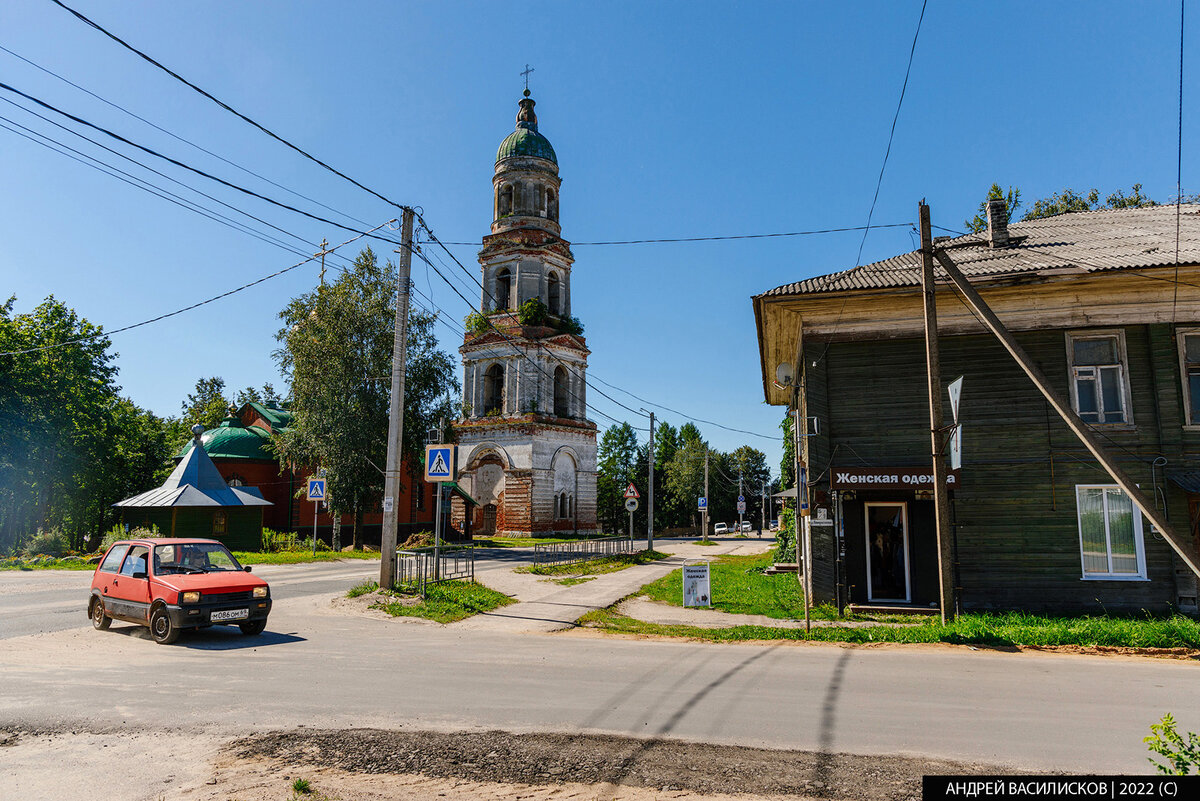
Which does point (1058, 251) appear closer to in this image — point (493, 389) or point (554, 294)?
point (554, 294)

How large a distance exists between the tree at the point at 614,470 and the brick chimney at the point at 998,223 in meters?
62.5

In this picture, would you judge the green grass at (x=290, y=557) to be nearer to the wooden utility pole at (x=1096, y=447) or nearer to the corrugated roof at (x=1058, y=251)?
the corrugated roof at (x=1058, y=251)

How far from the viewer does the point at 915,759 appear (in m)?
5.48

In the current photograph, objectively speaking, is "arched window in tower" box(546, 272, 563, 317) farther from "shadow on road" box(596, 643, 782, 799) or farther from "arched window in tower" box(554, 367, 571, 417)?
"shadow on road" box(596, 643, 782, 799)

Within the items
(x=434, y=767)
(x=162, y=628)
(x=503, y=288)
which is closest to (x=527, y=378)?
(x=503, y=288)

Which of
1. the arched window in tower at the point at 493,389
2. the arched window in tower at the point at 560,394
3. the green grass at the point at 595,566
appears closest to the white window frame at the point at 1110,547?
the green grass at the point at 595,566

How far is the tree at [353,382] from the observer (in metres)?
32.9

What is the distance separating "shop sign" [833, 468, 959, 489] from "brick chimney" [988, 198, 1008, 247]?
21.1 ft

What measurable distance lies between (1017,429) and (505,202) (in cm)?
3810

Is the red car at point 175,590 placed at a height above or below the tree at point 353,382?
below

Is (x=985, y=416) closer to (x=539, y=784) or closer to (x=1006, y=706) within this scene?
(x=1006, y=706)

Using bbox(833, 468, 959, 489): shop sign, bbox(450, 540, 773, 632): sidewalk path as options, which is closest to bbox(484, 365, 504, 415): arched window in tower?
bbox(450, 540, 773, 632): sidewalk path

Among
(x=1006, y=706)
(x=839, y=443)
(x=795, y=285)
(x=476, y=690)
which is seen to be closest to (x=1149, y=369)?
(x=839, y=443)

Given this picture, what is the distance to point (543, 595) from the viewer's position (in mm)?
17781
